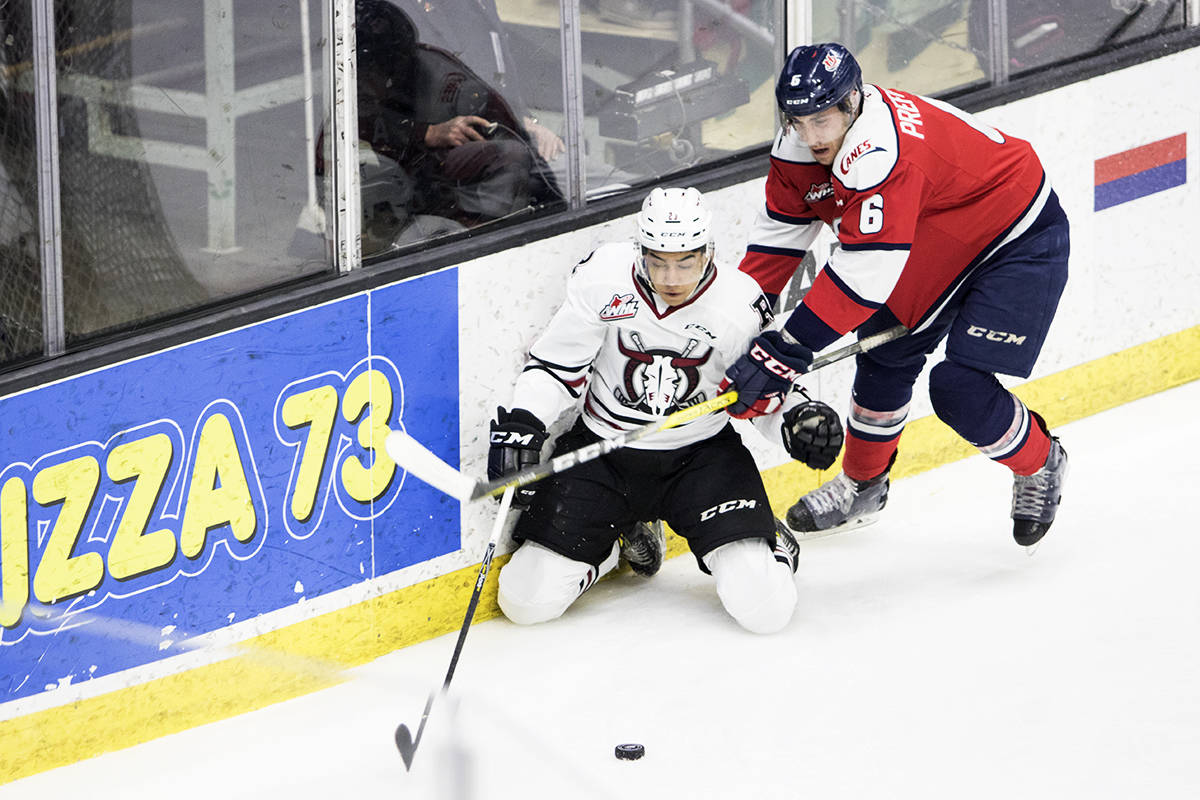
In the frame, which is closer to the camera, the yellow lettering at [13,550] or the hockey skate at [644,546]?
the yellow lettering at [13,550]

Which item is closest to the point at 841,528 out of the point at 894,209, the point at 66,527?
the point at 894,209

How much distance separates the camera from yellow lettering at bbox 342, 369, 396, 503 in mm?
3070

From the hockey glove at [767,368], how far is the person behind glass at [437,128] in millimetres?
632

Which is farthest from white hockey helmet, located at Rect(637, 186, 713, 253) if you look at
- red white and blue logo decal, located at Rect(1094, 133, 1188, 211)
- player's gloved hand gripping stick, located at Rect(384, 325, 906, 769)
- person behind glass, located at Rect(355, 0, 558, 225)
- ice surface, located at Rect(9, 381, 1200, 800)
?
red white and blue logo decal, located at Rect(1094, 133, 1188, 211)

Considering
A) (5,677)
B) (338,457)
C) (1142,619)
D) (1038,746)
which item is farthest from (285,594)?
(1142,619)

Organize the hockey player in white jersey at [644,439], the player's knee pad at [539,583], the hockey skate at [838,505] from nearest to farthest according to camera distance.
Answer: the hockey player in white jersey at [644,439] → the player's knee pad at [539,583] → the hockey skate at [838,505]

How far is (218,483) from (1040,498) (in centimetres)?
175

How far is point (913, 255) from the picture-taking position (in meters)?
3.19

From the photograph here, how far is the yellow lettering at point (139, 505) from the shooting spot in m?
2.77

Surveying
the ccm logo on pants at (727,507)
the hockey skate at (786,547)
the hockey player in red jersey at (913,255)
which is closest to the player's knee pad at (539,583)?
the ccm logo on pants at (727,507)

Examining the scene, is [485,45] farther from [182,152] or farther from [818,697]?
[818,697]

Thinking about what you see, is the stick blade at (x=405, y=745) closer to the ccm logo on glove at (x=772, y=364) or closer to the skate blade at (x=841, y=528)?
the ccm logo on glove at (x=772, y=364)

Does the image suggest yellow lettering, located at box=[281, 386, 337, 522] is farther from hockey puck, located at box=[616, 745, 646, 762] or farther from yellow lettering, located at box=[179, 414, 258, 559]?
hockey puck, located at box=[616, 745, 646, 762]

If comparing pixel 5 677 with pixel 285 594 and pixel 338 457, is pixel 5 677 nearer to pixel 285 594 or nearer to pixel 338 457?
pixel 285 594
